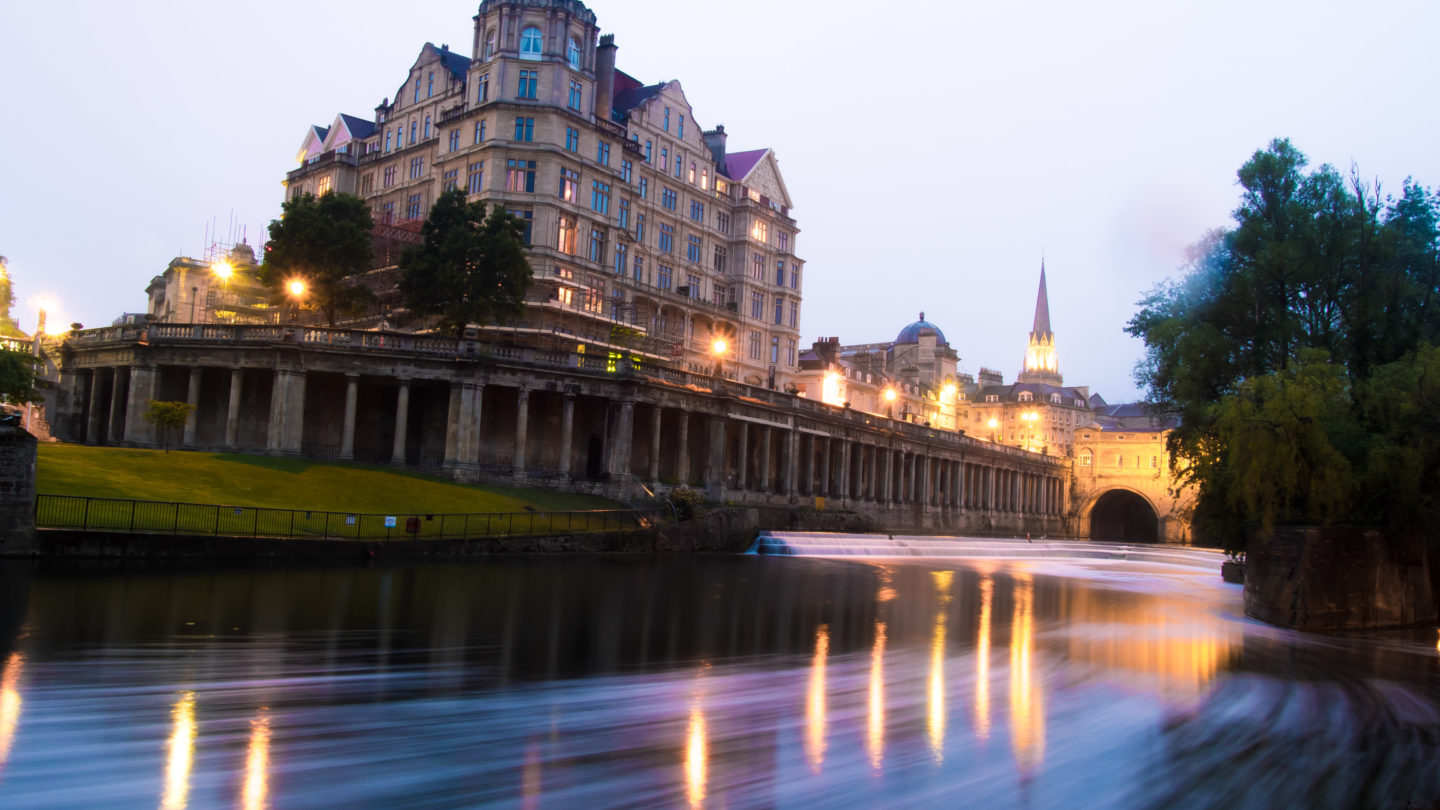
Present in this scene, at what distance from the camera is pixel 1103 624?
2639 centimetres

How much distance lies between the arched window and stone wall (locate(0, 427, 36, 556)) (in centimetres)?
4733

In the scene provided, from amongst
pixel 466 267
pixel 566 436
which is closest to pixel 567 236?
pixel 466 267

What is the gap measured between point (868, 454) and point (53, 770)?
75.6 meters

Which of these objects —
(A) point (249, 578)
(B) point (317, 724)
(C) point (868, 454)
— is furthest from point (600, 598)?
(C) point (868, 454)

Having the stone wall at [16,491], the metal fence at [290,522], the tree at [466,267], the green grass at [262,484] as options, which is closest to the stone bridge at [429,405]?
the green grass at [262,484]

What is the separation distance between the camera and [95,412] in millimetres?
51875

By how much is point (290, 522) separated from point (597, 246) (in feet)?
133

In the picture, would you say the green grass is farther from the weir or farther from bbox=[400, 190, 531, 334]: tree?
bbox=[400, 190, 531, 334]: tree

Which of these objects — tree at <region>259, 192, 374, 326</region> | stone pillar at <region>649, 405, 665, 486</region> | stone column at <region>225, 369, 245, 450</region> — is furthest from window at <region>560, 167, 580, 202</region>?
stone column at <region>225, 369, 245, 450</region>

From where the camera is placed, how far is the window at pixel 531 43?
64500 millimetres

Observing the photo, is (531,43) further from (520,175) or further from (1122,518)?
(1122,518)

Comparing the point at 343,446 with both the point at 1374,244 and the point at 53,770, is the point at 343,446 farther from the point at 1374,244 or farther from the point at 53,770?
the point at 1374,244

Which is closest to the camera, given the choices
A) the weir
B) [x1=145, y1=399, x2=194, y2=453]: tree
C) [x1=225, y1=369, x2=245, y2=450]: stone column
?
[x1=145, y1=399, x2=194, y2=453]: tree

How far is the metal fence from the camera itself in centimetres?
2639
